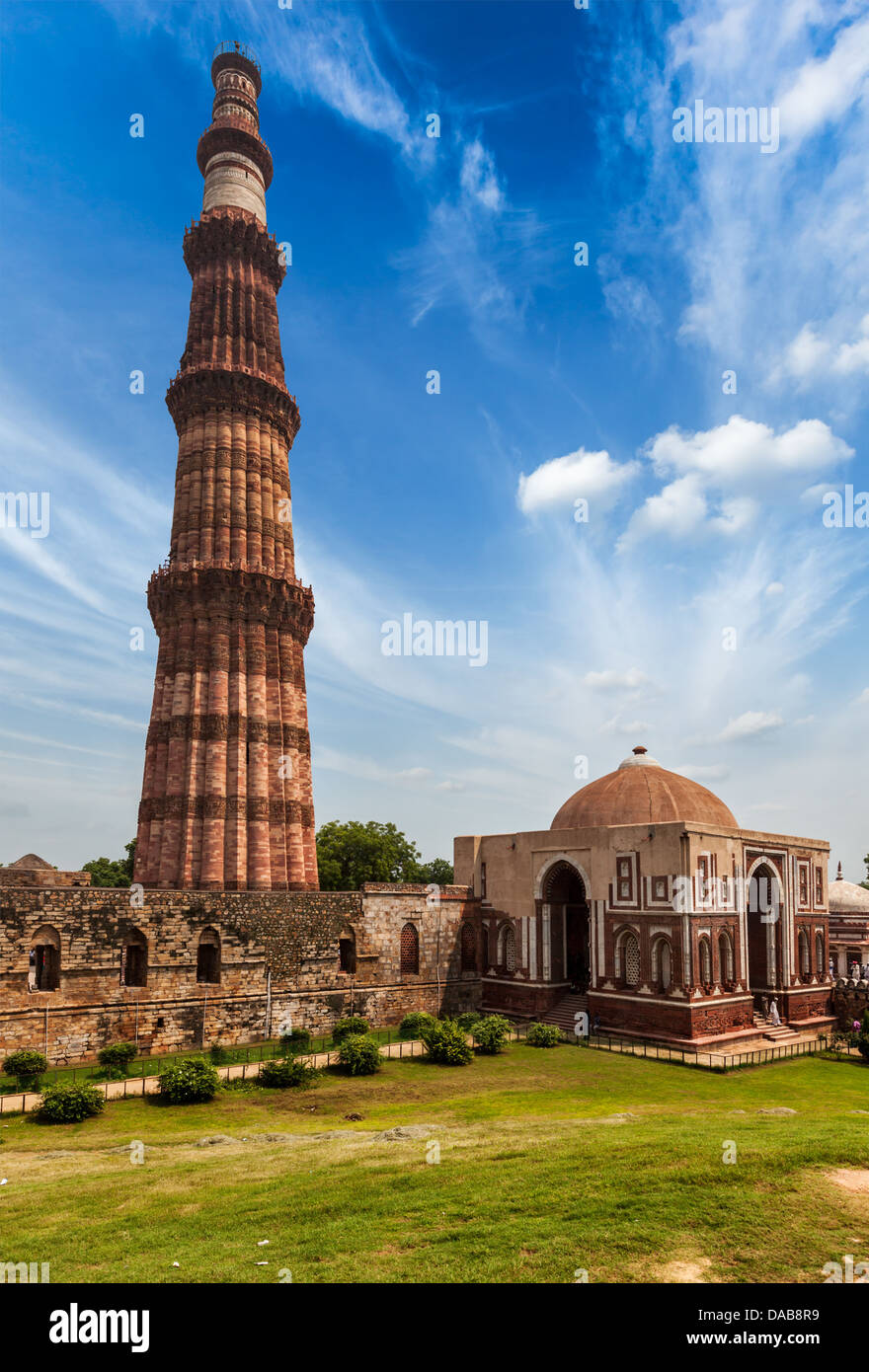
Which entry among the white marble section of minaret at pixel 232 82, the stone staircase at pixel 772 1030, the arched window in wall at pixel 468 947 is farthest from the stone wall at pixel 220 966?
the white marble section of minaret at pixel 232 82

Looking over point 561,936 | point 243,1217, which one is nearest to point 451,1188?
point 243,1217

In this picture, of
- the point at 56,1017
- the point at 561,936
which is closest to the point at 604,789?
the point at 561,936

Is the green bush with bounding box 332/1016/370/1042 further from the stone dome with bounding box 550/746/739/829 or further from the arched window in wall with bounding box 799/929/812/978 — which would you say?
the arched window in wall with bounding box 799/929/812/978

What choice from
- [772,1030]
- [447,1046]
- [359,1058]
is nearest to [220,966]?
[359,1058]

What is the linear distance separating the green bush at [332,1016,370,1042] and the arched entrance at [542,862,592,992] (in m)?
9.78

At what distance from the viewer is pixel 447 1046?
28.5 metres
